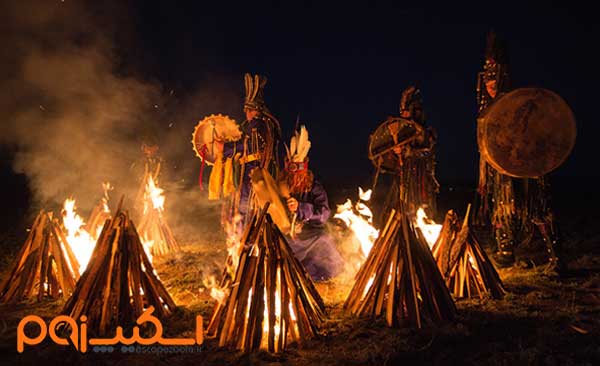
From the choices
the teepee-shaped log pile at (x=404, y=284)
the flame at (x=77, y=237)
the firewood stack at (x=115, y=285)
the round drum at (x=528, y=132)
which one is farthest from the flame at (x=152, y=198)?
the round drum at (x=528, y=132)

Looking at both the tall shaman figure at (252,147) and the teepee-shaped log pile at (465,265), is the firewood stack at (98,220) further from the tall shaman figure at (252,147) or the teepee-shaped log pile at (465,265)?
the teepee-shaped log pile at (465,265)

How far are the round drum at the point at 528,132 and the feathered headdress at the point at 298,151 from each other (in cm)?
239

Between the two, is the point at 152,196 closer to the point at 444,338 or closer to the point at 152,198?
the point at 152,198

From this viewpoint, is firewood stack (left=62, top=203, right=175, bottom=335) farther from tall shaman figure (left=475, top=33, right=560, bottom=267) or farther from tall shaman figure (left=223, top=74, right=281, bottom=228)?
tall shaman figure (left=475, top=33, right=560, bottom=267)

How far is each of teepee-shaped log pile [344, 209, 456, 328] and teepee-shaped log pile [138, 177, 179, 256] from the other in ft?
17.1

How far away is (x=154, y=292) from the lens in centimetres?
414

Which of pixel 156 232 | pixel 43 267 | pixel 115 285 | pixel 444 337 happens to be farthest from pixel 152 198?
pixel 444 337

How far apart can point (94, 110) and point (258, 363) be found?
694cm

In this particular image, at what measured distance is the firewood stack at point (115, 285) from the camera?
3.75 meters

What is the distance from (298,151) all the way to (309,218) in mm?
1007

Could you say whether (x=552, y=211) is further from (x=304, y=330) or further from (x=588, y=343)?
(x=304, y=330)

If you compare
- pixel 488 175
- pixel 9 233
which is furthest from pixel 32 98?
pixel 488 175

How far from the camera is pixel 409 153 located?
582 centimetres

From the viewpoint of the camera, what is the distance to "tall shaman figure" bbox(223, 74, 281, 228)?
5303mm
